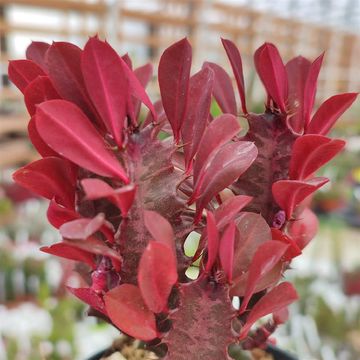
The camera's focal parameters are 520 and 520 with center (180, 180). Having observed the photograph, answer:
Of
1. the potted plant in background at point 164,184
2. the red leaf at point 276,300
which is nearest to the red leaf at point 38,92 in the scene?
the potted plant in background at point 164,184

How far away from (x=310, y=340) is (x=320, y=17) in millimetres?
6232

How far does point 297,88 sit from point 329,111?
0.06 metres

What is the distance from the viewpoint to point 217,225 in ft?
1.13

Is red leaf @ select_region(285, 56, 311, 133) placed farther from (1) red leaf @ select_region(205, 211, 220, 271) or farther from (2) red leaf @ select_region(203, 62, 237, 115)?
(1) red leaf @ select_region(205, 211, 220, 271)

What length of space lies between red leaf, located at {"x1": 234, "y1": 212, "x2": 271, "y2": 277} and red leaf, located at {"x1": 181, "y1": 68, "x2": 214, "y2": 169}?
0.20ft

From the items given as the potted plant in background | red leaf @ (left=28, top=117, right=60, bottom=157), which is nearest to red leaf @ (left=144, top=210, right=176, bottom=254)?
the potted plant in background

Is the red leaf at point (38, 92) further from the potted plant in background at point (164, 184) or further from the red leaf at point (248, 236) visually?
the red leaf at point (248, 236)

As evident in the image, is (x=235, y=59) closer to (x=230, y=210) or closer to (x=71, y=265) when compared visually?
(x=230, y=210)

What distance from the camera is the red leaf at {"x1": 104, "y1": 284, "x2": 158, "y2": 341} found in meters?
0.34

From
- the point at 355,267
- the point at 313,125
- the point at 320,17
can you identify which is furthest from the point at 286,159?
the point at 320,17

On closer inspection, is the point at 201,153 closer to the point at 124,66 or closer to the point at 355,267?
the point at 124,66

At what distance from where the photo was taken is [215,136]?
1.14 feet

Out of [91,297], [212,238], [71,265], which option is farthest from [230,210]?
[71,265]

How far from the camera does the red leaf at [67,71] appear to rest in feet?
1.14
